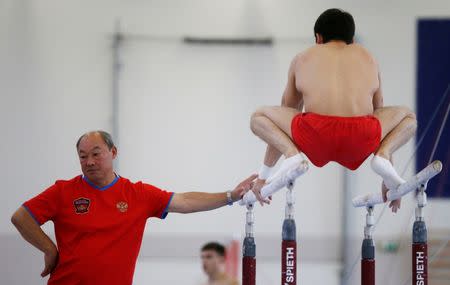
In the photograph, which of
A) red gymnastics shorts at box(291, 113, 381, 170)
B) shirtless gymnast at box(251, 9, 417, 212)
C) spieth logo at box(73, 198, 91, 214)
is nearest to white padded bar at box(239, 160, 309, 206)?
shirtless gymnast at box(251, 9, 417, 212)

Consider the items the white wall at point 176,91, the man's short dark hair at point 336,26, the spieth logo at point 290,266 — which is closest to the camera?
the spieth logo at point 290,266

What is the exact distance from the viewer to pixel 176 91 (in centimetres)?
1091

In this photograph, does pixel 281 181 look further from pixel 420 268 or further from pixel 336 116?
pixel 420 268

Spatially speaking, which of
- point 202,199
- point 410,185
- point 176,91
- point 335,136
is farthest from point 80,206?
point 176,91

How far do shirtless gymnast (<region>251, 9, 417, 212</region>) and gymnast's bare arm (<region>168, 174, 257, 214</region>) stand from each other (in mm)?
396

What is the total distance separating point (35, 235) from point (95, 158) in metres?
0.57

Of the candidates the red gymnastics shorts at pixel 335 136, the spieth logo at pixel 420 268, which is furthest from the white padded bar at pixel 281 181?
the spieth logo at pixel 420 268

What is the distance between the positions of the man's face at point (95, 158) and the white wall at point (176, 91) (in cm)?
547

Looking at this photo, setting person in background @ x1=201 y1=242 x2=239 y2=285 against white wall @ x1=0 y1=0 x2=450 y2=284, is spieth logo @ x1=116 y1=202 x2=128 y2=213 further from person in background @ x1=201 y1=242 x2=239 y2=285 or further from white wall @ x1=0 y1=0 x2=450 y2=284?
white wall @ x1=0 y1=0 x2=450 y2=284

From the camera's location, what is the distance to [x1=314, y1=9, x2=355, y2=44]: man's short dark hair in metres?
5.02

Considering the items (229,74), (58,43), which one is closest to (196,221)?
(229,74)

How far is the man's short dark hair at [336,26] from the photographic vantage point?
5020 millimetres

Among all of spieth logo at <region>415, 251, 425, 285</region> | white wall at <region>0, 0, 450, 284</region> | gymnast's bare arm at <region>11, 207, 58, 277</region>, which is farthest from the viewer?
white wall at <region>0, 0, 450, 284</region>

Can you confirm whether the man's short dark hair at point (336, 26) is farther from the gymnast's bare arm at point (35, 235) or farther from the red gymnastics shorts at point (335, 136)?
the gymnast's bare arm at point (35, 235)
